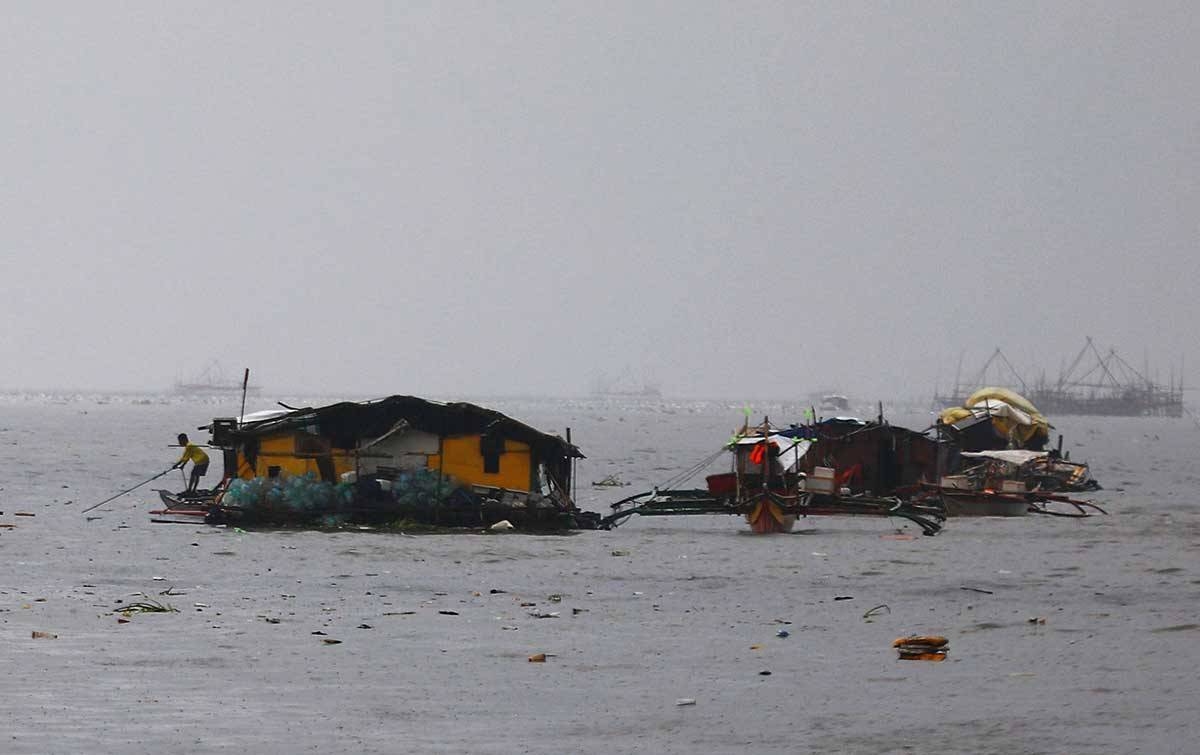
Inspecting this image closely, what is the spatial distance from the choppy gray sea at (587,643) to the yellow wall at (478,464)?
1.61 meters

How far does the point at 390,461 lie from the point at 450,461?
4.35ft

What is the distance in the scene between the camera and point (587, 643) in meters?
20.7

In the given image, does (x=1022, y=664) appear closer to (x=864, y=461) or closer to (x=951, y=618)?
(x=951, y=618)

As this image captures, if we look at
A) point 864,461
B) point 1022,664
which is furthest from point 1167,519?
point 1022,664

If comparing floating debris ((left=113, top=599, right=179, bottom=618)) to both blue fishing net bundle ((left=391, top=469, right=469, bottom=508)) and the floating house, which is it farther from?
blue fishing net bundle ((left=391, top=469, right=469, bottom=508))

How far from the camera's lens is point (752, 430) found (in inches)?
1770

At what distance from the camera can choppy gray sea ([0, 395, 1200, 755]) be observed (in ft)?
50.6

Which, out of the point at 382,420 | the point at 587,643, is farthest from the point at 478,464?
the point at 587,643

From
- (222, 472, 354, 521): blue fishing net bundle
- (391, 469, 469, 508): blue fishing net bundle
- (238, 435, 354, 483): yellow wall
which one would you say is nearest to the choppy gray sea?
(222, 472, 354, 521): blue fishing net bundle

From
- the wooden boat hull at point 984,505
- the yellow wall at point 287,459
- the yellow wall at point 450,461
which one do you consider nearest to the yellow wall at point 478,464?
the yellow wall at point 450,461

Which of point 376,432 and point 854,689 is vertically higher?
point 376,432

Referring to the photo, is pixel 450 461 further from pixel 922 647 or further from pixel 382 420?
pixel 922 647

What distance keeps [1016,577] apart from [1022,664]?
Answer: 1055 cm

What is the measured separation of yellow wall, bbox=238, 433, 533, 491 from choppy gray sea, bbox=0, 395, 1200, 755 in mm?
1644
